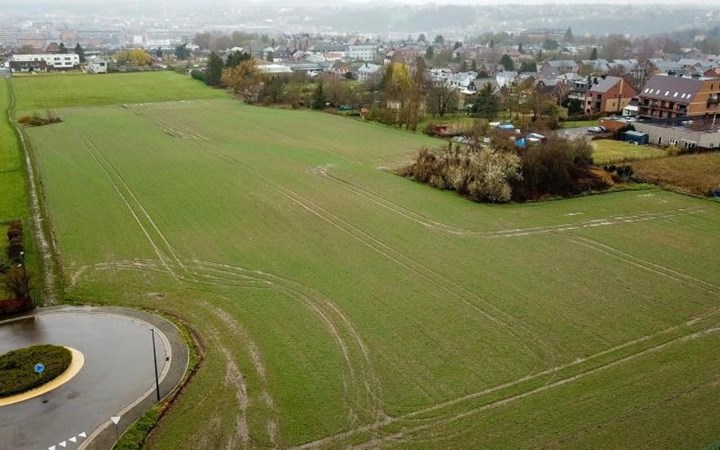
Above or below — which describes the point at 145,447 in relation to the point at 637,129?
below

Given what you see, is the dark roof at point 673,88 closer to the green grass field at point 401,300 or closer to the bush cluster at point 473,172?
the green grass field at point 401,300

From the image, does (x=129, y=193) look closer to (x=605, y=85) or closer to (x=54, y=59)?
(x=605, y=85)

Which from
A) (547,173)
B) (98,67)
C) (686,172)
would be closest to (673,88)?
(686,172)

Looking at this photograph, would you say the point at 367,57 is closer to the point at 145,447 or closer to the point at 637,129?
the point at 637,129

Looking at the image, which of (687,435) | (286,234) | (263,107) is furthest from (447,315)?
(263,107)

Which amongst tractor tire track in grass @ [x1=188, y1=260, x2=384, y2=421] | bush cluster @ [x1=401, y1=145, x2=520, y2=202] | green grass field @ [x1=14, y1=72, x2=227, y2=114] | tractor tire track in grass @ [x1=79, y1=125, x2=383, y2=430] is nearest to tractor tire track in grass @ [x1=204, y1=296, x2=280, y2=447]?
tractor tire track in grass @ [x1=79, y1=125, x2=383, y2=430]

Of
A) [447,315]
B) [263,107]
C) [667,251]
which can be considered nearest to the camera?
[447,315]
